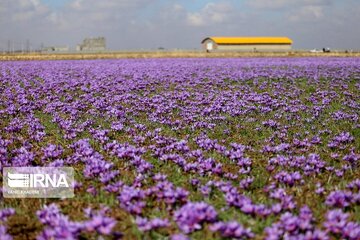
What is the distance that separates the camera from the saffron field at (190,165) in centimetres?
375

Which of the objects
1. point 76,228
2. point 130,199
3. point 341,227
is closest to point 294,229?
point 341,227

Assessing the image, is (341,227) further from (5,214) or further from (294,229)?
(5,214)

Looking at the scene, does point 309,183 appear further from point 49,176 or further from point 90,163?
point 49,176

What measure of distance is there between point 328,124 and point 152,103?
4899 mm

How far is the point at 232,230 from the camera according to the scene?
11.4ft

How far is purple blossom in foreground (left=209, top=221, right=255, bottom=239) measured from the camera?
347 cm

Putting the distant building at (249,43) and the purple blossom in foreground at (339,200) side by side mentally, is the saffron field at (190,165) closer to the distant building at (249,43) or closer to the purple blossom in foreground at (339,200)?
the purple blossom in foreground at (339,200)

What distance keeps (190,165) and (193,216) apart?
83.7 inches

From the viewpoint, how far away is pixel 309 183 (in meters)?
5.23

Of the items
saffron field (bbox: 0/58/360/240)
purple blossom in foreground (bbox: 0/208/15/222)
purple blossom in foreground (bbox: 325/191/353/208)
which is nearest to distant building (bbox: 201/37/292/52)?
saffron field (bbox: 0/58/360/240)

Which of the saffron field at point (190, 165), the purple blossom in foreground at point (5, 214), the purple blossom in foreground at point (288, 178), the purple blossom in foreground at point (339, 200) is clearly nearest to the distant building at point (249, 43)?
the saffron field at point (190, 165)

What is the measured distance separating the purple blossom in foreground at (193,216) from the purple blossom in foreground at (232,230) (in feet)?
0.54

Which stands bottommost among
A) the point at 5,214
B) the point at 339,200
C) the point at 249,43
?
the point at 5,214

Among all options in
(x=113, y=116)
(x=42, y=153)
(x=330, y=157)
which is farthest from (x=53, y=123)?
(x=330, y=157)
